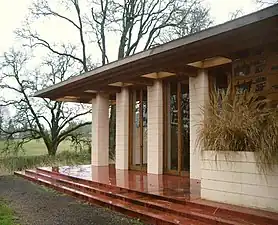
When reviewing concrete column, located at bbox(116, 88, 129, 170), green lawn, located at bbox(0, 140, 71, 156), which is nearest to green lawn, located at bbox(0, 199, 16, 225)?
concrete column, located at bbox(116, 88, 129, 170)

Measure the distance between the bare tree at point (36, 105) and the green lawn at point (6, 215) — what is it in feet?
39.8

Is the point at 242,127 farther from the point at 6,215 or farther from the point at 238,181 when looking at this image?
the point at 6,215

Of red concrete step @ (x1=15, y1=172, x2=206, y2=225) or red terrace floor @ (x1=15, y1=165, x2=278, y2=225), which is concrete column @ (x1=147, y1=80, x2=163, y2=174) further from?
red concrete step @ (x1=15, y1=172, x2=206, y2=225)

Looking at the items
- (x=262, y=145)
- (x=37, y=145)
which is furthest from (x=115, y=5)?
(x=262, y=145)

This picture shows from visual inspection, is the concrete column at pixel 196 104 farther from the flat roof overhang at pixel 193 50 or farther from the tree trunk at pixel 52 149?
the tree trunk at pixel 52 149

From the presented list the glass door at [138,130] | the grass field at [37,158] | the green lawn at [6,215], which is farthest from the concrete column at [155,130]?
the grass field at [37,158]

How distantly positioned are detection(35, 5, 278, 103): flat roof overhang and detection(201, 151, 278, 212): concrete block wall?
5.82 feet

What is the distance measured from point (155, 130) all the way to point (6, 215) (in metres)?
4.59

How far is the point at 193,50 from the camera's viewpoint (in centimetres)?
585

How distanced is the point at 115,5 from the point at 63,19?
3.19 metres

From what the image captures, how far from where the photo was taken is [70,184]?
27.6ft

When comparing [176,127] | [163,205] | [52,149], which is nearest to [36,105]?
[52,149]

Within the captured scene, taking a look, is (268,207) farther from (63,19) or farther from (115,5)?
(63,19)

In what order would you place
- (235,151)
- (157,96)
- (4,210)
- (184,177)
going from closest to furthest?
(235,151) → (4,210) → (184,177) → (157,96)
